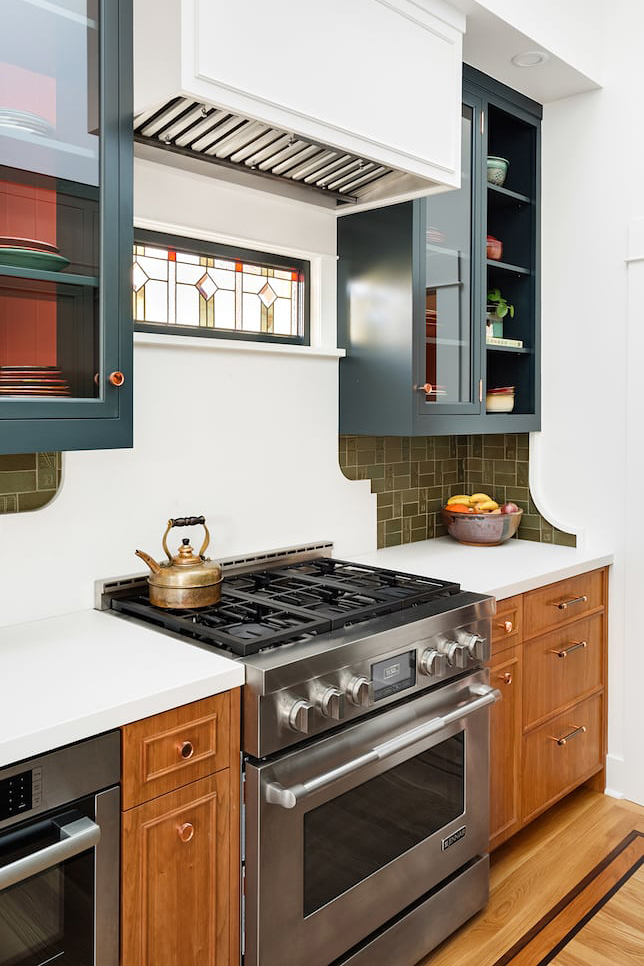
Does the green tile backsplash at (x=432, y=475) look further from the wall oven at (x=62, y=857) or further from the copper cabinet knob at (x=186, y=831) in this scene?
the wall oven at (x=62, y=857)

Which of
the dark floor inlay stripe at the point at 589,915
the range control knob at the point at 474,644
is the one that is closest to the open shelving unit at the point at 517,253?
the range control knob at the point at 474,644

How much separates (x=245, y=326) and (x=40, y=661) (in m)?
1.22

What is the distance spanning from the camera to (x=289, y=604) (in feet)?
6.56

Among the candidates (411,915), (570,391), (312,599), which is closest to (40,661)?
(312,599)

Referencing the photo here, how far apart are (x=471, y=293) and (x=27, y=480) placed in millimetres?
1626

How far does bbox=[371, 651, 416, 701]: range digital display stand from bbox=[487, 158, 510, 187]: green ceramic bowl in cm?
189

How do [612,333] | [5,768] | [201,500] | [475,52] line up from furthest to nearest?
[612,333] → [475,52] → [201,500] → [5,768]

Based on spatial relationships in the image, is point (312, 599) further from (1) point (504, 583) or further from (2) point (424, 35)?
(2) point (424, 35)

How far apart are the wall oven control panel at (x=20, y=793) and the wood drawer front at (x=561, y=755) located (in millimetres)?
1711

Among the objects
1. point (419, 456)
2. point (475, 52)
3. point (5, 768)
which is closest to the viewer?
point (5, 768)

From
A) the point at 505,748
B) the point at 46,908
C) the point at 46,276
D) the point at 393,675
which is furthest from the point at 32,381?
the point at 505,748

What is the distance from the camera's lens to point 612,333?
2.88 m

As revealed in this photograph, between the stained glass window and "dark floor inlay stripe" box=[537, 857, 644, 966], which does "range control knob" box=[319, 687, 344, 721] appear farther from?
the stained glass window

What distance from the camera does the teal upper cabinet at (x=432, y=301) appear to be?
2.48 meters
